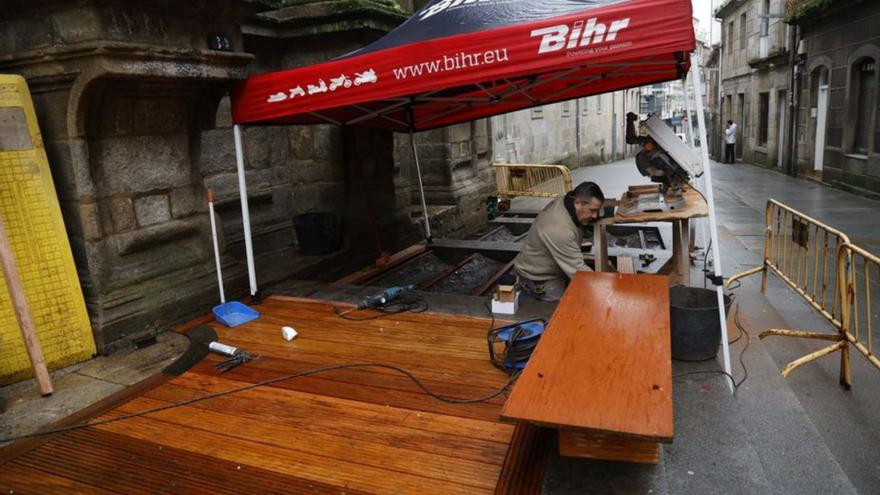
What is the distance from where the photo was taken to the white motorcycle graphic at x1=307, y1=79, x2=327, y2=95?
15.4 ft

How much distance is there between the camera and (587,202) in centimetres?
511

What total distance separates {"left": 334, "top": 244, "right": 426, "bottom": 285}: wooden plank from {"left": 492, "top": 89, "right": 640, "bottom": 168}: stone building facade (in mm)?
9106

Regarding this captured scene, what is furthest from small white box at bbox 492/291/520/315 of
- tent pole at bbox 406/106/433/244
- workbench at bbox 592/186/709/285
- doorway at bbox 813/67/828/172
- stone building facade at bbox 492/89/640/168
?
doorway at bbox 813/67/828/172

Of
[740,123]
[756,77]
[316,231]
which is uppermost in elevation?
[756,77]

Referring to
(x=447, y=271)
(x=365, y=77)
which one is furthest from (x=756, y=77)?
(x=365, y=77)

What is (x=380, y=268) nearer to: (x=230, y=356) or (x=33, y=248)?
(x=230, y=356)

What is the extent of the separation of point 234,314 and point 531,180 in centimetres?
904

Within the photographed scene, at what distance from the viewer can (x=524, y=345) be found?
13.0 ft

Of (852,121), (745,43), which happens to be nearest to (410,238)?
(852,121)

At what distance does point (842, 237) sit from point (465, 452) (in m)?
3.49

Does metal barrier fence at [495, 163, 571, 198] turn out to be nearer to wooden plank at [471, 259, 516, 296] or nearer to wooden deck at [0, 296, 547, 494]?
wooden plank at [471, 259, 516, 296]

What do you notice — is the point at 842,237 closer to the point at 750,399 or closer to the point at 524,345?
the point at 750,399

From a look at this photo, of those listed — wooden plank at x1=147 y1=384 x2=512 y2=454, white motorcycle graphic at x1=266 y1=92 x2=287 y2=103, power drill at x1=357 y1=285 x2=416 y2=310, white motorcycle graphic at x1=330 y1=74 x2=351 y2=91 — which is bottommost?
wooden plank at x1=147 y1=384 x2=512 y2=454

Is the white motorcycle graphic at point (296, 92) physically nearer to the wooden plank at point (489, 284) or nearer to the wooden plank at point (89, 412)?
the wooden plank at point (89, 412)
